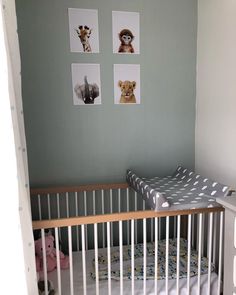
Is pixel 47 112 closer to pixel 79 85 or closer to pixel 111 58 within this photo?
pixel 79 85

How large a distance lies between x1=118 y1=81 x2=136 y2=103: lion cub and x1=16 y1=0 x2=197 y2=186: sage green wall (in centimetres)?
7

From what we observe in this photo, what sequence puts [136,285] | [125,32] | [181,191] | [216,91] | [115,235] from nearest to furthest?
[136,285], [181,191], [216,91], [125,32], [115,235]

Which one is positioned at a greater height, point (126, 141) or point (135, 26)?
point (135, 26)

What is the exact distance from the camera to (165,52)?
A: 2389 mm

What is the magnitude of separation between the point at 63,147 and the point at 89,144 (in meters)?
0.22

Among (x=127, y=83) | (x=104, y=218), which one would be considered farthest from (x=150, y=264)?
(x=127, y=83)

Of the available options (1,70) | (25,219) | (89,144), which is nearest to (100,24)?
(89,144)

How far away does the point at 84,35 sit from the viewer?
7.20 ft

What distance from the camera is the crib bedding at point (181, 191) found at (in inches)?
62.3

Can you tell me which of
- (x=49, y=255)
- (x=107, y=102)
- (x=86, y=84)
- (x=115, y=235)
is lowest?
(x=115, y=235)

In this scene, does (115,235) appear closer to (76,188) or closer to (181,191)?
(76,188)

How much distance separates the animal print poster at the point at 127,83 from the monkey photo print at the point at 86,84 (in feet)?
0.52

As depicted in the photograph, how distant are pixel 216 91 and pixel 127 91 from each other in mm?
730

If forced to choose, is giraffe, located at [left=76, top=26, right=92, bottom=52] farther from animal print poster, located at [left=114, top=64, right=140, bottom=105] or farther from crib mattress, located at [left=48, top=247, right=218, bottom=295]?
crib mattress, located at [left=48, top=247, right=218, bottom=295]
